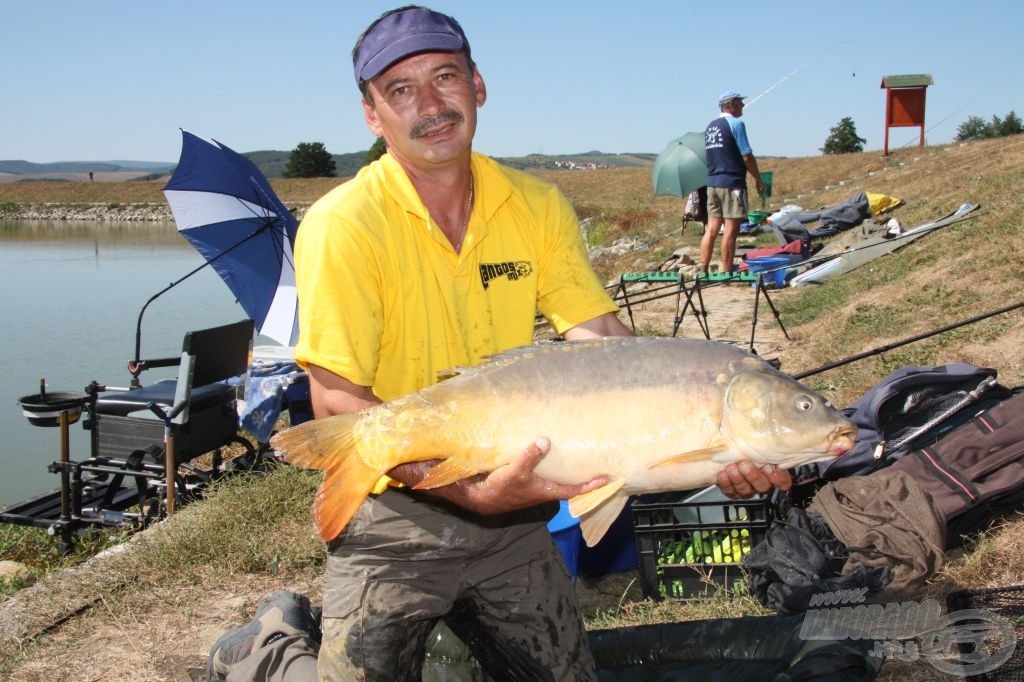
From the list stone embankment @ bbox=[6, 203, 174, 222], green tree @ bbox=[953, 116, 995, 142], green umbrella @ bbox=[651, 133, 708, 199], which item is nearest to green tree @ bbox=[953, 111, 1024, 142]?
green tree @ bbox=[953, 116, 995, 142]

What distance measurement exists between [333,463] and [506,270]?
0.79 metres

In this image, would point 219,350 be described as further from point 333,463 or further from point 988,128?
point 988,128

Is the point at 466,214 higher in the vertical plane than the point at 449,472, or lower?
higher

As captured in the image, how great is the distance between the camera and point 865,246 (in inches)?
395

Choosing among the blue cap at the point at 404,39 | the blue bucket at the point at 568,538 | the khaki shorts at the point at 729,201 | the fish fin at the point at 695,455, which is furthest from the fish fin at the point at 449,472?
the khaki shorts at the point at 729,201

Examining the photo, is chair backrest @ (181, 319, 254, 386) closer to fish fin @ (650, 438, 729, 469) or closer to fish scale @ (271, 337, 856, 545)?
fish scale @ (271, 337, 856, 545)

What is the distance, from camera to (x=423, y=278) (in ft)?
7.77

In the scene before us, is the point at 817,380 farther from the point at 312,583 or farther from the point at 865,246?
the point at 865,246


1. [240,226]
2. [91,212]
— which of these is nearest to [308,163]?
[91,212]

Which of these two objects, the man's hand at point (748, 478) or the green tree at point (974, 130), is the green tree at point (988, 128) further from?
the man's hand at point (748, 478)

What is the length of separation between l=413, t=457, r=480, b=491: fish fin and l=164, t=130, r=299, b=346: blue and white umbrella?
5.16 m

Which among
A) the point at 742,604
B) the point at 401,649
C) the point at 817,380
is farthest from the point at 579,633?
the point at 817,380

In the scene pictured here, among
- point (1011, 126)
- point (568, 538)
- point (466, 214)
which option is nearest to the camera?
point (466, 214)

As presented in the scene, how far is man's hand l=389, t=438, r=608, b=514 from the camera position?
202 centimetres
